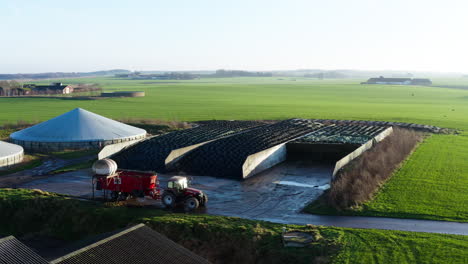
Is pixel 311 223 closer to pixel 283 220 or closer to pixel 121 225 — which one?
pixel 283 220

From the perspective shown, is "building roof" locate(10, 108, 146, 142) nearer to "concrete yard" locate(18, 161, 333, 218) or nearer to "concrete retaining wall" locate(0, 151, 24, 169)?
"concrete retaining wall" locate(0, 151, 24, 169)

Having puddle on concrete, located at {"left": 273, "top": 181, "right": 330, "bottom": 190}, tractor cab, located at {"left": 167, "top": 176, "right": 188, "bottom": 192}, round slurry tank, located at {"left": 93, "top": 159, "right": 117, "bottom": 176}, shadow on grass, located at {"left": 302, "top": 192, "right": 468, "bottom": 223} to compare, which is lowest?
puddle on concrete, located at {"left": 273, "top": 181, "right": 330, "bottom": 190}

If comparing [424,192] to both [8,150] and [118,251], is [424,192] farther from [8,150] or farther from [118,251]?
[8,150]

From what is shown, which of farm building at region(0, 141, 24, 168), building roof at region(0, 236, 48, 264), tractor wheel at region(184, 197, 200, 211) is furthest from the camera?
farm building at region(0, 141, 24, 168)

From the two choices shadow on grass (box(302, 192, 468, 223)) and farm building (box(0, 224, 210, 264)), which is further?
shadow on grass (box(302, 192, 468, 223))

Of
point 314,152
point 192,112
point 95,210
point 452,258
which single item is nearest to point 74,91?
point 192,112

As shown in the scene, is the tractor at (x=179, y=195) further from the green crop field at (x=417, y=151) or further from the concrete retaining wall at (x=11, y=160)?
the concrete retaining wall at (x=11, y=160)

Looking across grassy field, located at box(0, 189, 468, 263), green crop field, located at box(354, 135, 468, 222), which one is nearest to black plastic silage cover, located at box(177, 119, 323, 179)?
grassy field, located at box(0, 189, 468, 263)
